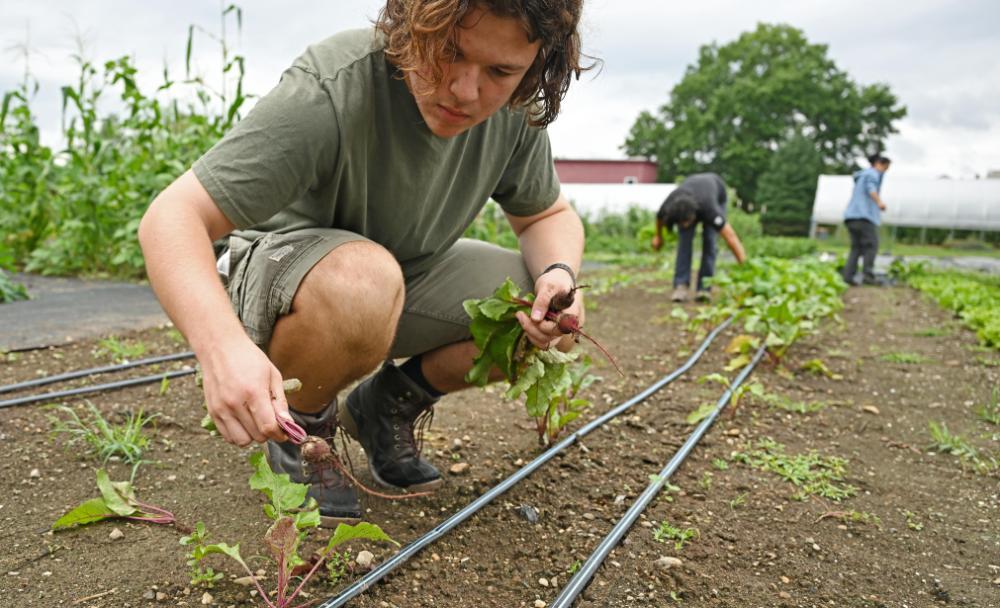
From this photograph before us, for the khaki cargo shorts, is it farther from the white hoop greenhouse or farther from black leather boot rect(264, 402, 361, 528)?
the white hoop greenhouse

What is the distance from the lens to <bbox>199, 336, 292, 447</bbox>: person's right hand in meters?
1.14

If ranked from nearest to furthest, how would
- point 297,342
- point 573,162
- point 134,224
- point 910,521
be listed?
point 297,342 → point 910,521 → point 134,224 → point 573,162

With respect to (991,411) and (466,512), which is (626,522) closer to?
(466,512)

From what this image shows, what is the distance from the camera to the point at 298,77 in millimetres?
1507

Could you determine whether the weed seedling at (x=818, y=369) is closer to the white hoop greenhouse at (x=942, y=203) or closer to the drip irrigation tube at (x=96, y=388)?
the drip irrigation tube at (x=96, y=388)


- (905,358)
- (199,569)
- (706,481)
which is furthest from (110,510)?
(905,358)

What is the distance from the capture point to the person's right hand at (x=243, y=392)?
45.0 inches

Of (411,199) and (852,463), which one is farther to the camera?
(852,463)

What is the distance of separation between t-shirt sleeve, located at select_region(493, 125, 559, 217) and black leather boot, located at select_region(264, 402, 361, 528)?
0.74 meters

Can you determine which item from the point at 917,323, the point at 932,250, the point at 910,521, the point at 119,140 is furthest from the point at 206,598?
the point at 932,250

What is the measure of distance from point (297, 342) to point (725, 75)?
44.1m

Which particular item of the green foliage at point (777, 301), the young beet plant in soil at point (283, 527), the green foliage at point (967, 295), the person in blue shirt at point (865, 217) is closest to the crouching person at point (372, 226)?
the young beet plant in soil at point (283, 527)

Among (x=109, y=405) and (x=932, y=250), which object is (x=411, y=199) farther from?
(x=932, y=250)

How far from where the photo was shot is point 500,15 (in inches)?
56.2
